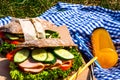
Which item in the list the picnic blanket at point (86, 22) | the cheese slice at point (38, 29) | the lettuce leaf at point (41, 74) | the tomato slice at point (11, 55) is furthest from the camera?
the picnic blanket at point (86, 22)

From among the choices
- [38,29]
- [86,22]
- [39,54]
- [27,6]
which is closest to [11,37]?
[38,29]

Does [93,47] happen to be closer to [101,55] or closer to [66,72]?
[101,55]

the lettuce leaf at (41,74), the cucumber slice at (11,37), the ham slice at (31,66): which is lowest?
the lettuce leaf at (41,74)

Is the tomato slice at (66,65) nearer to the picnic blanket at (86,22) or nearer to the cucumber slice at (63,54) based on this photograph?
the cucumber slice at (63,54)

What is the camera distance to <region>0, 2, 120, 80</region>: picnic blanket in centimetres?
288

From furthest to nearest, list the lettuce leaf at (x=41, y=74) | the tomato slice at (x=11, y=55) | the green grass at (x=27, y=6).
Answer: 1. the green grass at (x=27, y=6)
2. the tomato slice at (x=11, y=55)
3. the lettuce leaf at (x=41, y=74)

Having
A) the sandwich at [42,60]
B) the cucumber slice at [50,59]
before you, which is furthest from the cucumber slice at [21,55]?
the cucumber slice at [50,59]

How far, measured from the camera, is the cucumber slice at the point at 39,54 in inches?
97.5

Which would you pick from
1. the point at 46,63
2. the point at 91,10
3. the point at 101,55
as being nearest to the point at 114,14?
the point at 91,10

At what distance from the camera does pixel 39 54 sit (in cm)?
250

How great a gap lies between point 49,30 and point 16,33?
27cm

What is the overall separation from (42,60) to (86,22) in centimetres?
93

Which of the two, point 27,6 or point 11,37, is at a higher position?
point 11,37

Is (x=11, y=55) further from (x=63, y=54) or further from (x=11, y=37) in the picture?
(x=63, y=54)
